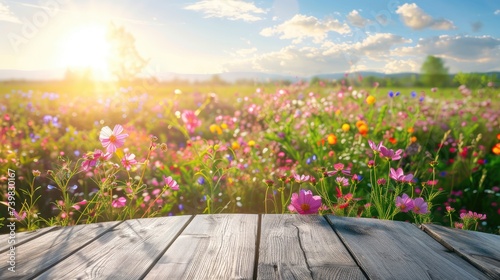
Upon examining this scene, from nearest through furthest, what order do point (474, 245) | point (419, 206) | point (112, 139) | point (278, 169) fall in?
point (474, 245), point (419, 206), point (112, 139), point (278, 169)

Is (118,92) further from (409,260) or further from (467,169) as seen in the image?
(409,260)

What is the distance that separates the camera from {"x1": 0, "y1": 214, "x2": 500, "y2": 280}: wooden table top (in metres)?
1.34

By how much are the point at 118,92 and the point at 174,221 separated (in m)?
7.32

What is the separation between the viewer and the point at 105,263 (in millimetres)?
1409

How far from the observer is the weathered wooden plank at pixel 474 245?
1.42 metres

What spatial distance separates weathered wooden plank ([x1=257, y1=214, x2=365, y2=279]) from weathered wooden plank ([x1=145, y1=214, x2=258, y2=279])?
47 millimetres

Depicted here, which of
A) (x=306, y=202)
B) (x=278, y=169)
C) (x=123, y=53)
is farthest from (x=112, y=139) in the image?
(x=123, y=53)

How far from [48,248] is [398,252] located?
112cm

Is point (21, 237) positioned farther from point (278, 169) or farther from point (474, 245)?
point (278, 169)

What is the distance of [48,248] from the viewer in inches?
61.7

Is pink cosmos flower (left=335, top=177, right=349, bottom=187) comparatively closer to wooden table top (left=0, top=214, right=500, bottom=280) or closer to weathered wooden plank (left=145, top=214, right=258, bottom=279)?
wooden table top (left=0, top=214, right=500, bottom=280)

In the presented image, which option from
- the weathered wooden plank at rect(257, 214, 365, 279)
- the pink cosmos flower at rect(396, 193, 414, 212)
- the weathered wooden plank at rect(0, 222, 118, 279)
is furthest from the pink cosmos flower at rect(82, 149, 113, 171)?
the pink cosmos flower at rect(396, 193, 414, 212)

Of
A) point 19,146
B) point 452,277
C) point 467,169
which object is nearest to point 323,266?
point 452,277

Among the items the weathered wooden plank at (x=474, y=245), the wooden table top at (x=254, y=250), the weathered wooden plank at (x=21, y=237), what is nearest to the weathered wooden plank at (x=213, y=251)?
the wooden table top at (x=254, y=250)
